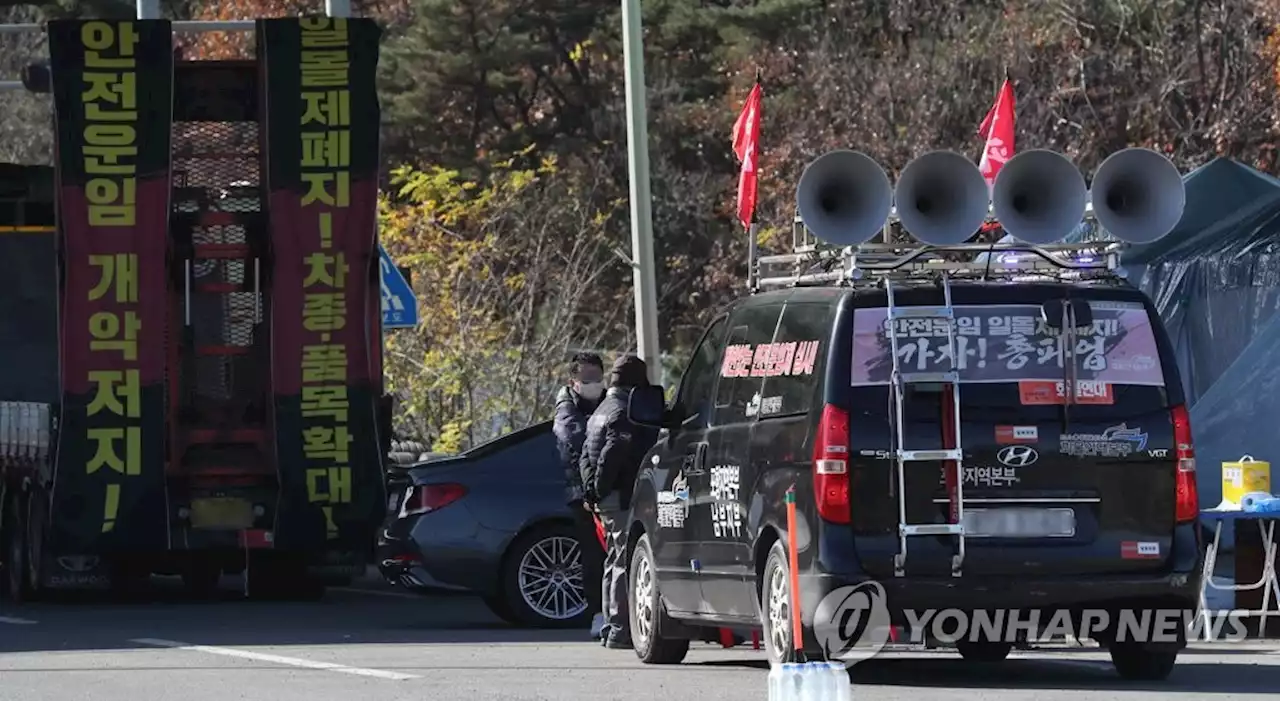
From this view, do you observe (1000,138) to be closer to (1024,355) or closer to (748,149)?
(748,149)

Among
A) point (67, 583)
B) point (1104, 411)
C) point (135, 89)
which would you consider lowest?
point (67, 583)

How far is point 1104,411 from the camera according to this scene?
11.2 m

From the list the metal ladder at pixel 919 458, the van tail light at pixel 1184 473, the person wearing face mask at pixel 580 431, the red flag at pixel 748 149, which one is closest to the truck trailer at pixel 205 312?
the red flag at pixel 748 149

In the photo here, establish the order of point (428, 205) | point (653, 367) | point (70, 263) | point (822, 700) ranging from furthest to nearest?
point (428, 205)
point (653, 367)
point (70, 263)
point (822, 700)

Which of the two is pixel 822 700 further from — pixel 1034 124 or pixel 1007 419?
pixel 1034 124

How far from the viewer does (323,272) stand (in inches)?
713

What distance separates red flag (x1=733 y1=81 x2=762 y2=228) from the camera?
17172 mm

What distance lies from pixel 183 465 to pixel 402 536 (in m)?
2.72

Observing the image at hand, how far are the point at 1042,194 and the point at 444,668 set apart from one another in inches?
148

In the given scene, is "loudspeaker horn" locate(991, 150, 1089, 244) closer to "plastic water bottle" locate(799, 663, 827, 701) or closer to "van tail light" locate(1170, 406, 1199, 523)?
"van tail light" locate(1170, 406, 1199, 523)

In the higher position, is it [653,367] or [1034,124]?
[1034,124]

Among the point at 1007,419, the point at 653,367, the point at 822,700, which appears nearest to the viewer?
the point at 822,700

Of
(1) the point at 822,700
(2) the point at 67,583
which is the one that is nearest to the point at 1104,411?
(1) the point at 822,700

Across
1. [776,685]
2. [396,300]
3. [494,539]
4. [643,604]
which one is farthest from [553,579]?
[776,685]
